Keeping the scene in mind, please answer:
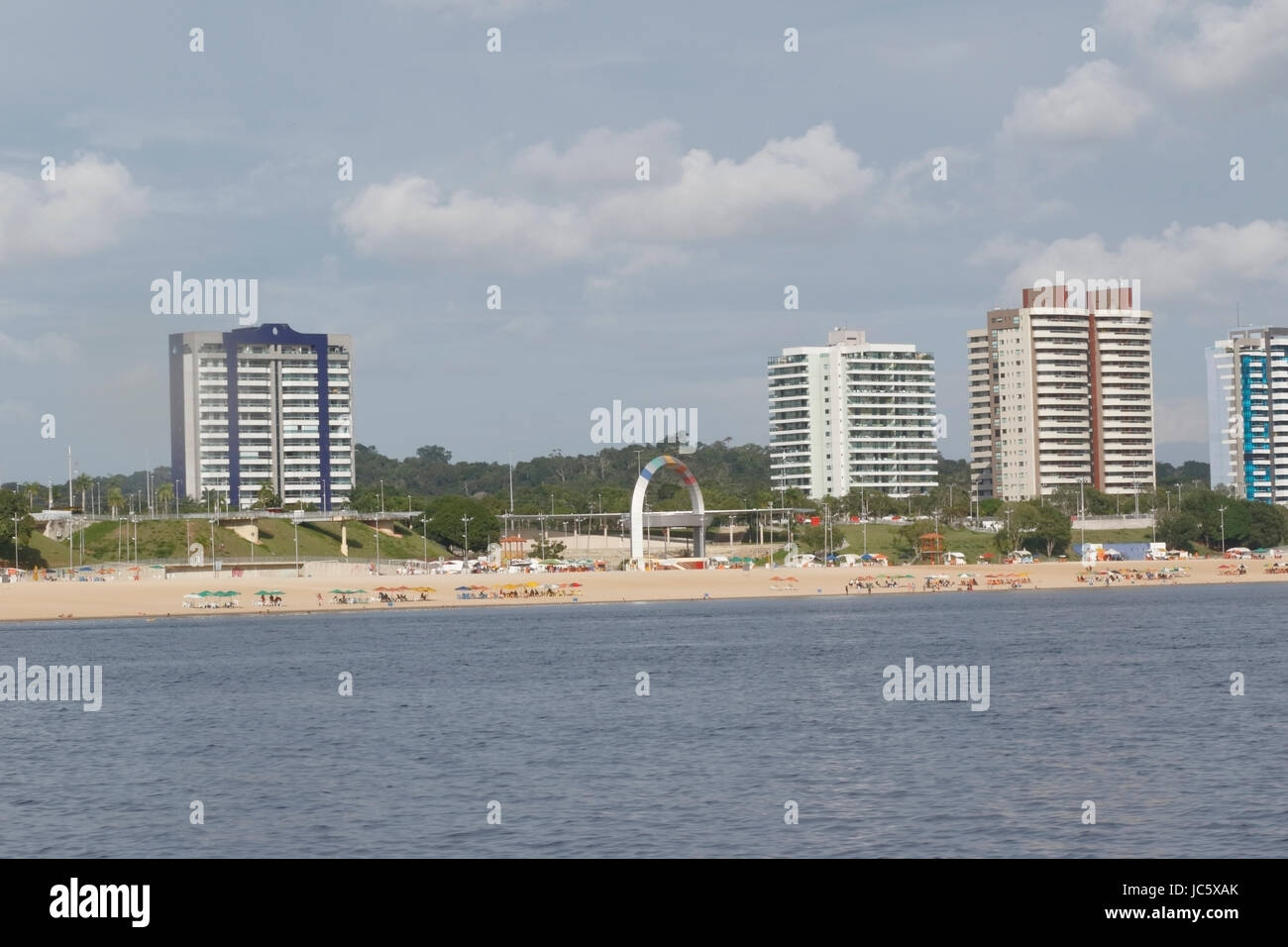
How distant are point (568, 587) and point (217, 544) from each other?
169 ft

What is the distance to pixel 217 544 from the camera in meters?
167

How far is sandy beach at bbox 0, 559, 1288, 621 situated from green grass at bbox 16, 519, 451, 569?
1947cm

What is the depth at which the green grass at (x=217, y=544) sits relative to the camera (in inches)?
6201

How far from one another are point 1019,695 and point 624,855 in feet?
94.2

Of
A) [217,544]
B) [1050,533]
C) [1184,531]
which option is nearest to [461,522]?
[217,544]

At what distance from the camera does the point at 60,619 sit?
113m

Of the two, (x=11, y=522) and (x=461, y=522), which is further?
(x=461, y=522)

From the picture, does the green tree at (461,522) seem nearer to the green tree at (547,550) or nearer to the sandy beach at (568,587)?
the green tree at (547,550)

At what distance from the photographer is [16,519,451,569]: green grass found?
517ft

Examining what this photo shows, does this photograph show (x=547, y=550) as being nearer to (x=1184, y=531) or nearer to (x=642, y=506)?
(x=642, y=506)

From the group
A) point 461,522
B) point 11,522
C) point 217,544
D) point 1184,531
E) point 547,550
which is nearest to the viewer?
point 11,522

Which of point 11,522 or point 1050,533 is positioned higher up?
point 11,522
